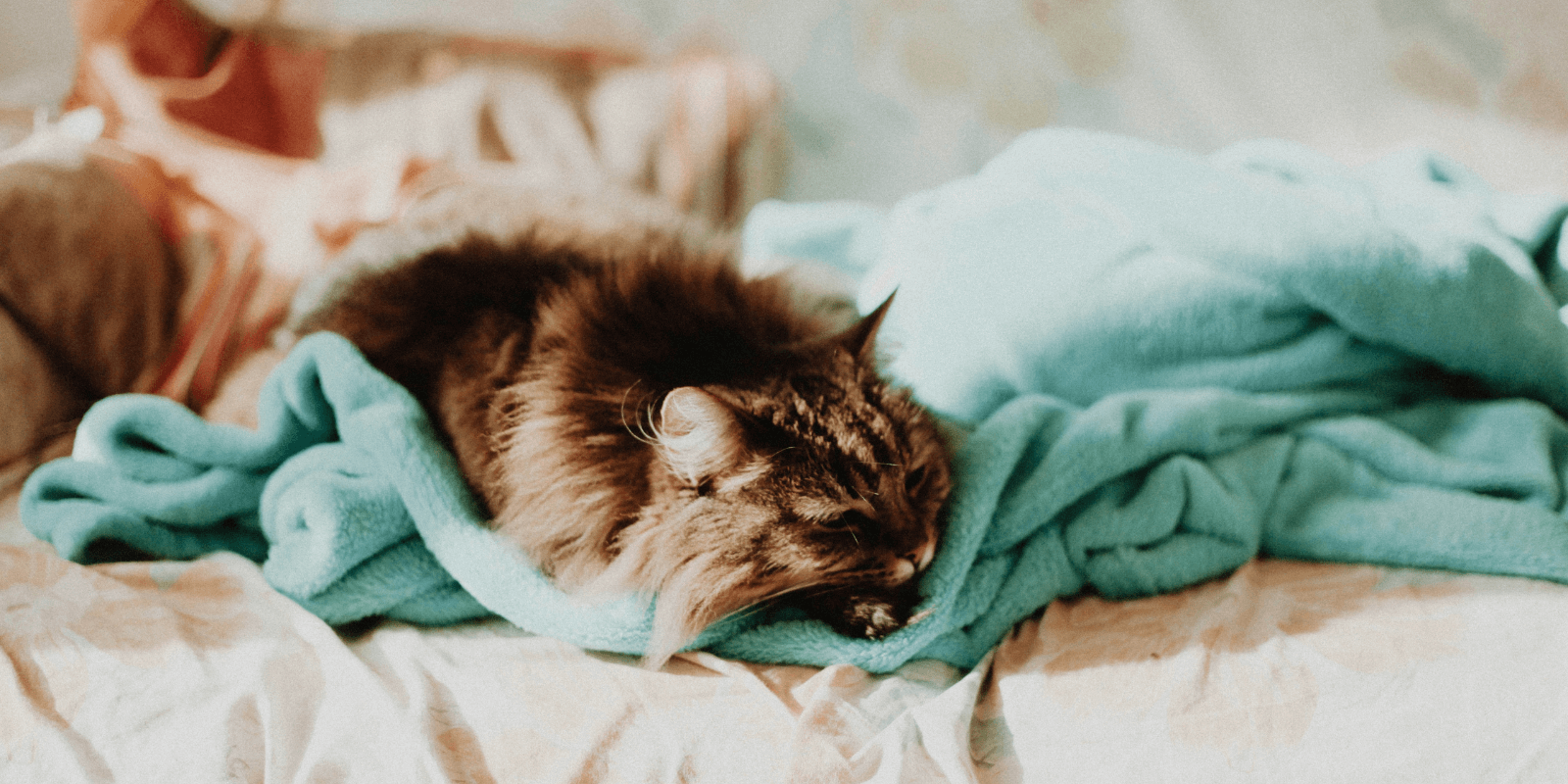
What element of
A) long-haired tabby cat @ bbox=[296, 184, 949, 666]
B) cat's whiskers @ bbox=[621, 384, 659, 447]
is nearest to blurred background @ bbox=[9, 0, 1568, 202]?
long-haired tabby cat @ bbox=[296, 184, 949, 666]

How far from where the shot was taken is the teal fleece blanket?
927 millimetres

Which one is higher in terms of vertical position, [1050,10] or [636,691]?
[1050,10]

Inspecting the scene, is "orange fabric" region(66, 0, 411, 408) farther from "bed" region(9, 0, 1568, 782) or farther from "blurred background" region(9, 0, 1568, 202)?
"blurred background" region(9, 0, 1568, 202)

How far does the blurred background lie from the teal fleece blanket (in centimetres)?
44

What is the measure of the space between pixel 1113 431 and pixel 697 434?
1.87 feet

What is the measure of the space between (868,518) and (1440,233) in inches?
36.2

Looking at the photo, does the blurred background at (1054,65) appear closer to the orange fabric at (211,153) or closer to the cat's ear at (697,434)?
the orange fabric at (211,153)

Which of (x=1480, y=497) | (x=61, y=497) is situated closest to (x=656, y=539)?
(x=61, y=497)

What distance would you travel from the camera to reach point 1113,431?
3.36 ft

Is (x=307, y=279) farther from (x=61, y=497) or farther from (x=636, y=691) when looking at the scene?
(x=636, y=691)

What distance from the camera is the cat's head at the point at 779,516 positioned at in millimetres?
813

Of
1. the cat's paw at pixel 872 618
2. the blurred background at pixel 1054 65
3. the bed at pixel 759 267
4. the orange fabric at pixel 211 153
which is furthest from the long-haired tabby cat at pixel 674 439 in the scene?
the blurred background at pixel 1054 65

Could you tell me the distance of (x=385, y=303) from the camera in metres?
1.08

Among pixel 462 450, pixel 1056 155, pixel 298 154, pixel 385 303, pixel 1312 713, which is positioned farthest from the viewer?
pixel 298 154
